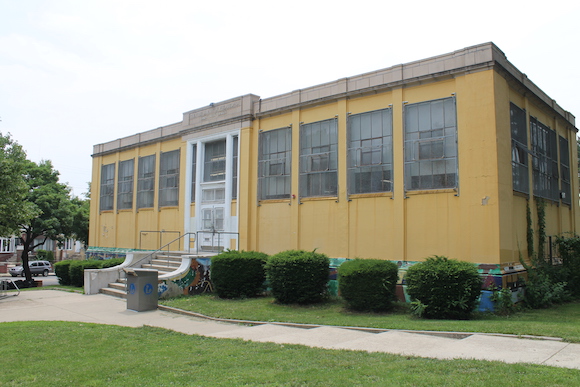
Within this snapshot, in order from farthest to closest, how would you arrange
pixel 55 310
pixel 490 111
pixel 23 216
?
1. pixel 23 216
2. pixel 55 310
3. pixel 490 111

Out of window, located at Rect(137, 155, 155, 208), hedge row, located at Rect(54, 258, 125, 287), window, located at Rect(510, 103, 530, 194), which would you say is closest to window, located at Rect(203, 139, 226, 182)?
window, located at Rect(137, 155, 155, 208)

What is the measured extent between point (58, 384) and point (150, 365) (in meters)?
1.23

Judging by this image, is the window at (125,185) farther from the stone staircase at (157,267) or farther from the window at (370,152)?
the window at (370,152)

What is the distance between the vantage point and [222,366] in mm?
6594

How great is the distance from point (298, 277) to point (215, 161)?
29.2 ft

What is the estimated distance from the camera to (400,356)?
22.6 feet

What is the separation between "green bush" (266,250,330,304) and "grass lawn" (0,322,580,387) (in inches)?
175

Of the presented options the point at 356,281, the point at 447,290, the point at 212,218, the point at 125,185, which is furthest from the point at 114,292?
the point at 447,290

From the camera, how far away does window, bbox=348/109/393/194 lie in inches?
580

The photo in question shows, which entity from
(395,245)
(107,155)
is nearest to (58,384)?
(395,245)

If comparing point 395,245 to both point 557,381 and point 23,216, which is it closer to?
point 557,381

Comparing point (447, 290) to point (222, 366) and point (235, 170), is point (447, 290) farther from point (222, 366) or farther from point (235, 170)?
point (235, 170)

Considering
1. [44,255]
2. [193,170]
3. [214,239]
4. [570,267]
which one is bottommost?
[44,255]

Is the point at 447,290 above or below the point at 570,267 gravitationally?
below
